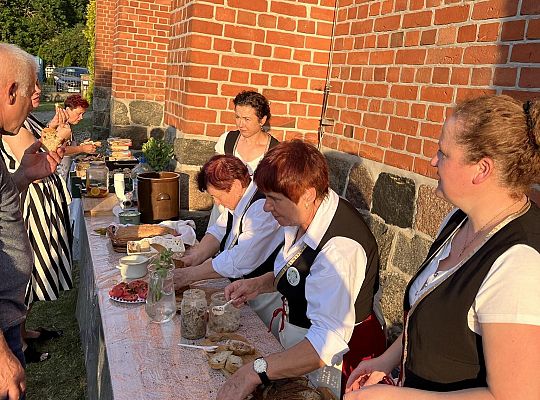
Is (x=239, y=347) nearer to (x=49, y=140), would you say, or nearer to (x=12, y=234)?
(x=12, y=234)

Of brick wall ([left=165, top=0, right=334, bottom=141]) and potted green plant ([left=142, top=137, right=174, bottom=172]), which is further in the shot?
potted green plant ([left=142, top=137, right=174, bottom=172])

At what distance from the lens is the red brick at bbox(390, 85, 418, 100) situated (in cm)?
273

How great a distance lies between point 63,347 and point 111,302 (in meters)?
1.97

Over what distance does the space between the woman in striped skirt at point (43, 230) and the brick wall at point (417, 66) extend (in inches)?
93.7

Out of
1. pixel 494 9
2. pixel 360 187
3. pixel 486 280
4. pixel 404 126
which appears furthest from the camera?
pixel 360 187

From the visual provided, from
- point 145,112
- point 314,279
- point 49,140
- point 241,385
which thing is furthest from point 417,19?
point 145,112

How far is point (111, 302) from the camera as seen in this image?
95.7 inches

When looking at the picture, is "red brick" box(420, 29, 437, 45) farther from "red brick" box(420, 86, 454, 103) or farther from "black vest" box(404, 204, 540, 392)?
"black vest" box(404, 204, 540, 392)

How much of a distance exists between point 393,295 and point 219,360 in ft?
4.40

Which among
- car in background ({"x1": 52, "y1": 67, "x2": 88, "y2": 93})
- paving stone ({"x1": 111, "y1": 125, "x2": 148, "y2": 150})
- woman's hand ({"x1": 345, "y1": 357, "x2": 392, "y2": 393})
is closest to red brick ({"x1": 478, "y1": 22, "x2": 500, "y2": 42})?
woman's hand ({"x1": 345, "y1": 357, "x2": 392, "y2": 393})

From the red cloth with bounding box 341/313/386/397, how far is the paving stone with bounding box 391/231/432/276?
583 millimetres

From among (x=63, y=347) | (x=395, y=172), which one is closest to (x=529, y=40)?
(x=395, y=172)

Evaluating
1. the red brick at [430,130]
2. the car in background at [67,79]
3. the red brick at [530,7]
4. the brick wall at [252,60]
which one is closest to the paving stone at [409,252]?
the red brick at [430,130]

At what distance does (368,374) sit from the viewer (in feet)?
5.80
